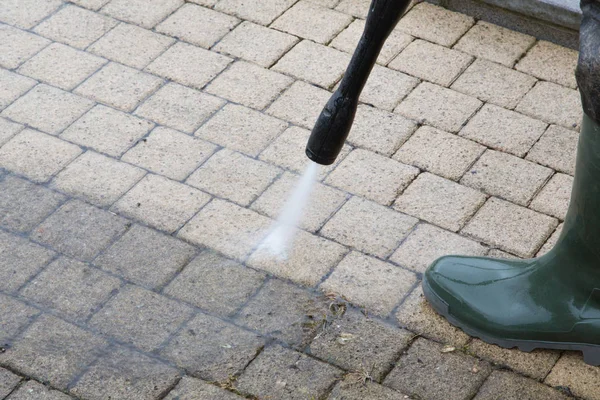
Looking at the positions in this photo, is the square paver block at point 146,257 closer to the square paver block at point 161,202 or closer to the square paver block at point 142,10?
the square paver block at point 161,202

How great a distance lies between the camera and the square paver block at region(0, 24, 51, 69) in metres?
4.22

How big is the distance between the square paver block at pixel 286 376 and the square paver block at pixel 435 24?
197 cm

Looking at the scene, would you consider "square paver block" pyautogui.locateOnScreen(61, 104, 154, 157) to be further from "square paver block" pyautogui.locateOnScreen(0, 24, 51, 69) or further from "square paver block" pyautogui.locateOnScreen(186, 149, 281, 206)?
"square paver block" pyautogui.locateOnScreen(0, 24, 51, 69)

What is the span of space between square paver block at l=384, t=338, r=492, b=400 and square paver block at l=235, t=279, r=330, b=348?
29 centimetres

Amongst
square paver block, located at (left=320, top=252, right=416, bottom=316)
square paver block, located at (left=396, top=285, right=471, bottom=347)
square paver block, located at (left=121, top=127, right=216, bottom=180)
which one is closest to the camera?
square paver block, located at (left=396, top=285, right=471, bottom=347)

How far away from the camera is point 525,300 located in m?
3.07

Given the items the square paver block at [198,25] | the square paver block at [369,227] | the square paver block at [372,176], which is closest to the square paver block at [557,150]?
the square paver block at [372,176]

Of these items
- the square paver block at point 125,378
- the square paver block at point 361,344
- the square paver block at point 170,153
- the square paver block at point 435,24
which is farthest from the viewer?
the square paver block at point 435,24

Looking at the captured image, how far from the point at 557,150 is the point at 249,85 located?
125cm

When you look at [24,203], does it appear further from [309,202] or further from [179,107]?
[309,202]

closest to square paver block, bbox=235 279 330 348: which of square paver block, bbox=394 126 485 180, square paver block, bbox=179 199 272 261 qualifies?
square paver block, bbox=179 199 272 261

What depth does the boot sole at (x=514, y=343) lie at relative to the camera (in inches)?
119

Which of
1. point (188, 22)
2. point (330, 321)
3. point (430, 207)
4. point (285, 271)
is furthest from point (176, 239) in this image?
point (188, 22)

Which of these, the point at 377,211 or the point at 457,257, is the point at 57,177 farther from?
the point at 457,257
